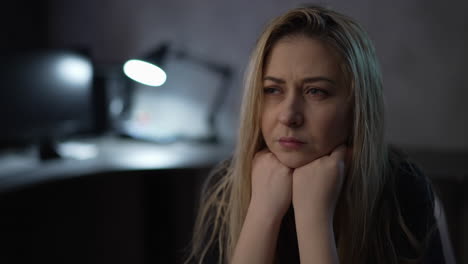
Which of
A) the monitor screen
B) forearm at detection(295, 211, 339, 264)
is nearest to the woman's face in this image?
forearm at detection(295, 211, 339, 264)

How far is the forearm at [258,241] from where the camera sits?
2.20 ft

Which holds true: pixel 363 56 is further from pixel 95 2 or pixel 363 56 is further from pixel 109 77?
pixel 95 2

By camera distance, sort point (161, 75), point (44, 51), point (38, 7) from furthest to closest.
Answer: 1. point (38, 7)
2. point (44, 51)
3. point (161, 75)

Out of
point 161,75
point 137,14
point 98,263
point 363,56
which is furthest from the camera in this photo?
point 137,14

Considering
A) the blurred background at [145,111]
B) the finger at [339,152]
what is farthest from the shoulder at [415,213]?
the blurred background at [145,111]

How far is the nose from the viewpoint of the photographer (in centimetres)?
67

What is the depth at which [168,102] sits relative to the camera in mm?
2008

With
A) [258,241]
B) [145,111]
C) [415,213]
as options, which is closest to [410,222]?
[415,213]

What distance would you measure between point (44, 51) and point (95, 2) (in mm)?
655

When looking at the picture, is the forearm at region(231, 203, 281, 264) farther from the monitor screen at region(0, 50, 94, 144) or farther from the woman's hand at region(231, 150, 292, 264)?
the monitor screen at region(0, 50, 94, 144)

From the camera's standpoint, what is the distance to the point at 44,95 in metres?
1.56

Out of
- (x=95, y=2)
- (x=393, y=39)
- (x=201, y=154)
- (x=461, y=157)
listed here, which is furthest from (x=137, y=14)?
(x=461, y=157)

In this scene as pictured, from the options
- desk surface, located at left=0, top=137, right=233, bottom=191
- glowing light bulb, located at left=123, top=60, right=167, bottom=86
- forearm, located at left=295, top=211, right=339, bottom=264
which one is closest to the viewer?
forearm, located at left=295, top=211, right=339, bottom=264

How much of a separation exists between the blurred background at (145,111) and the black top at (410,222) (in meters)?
0.59
